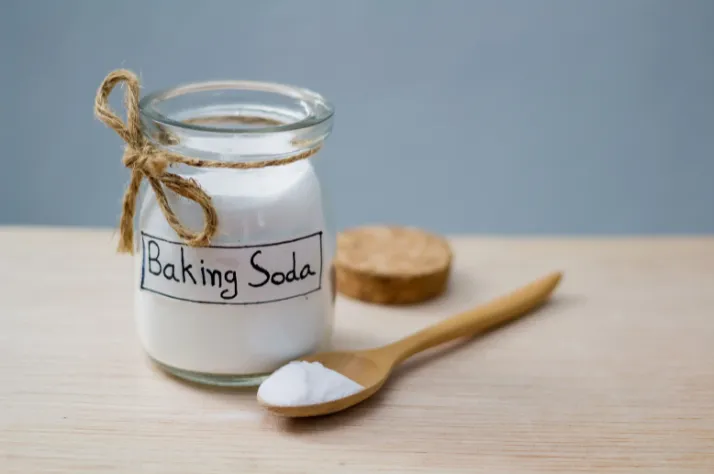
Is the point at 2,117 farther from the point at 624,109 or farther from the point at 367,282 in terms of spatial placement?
the point at 624,109

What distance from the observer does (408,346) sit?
2.19 feet

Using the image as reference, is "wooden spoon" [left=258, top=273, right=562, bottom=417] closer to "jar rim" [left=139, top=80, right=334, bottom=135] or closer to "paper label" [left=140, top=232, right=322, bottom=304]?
"paper label" [left=140, top=232, right=322, bottom=304]

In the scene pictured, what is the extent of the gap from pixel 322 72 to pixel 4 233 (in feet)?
1.85

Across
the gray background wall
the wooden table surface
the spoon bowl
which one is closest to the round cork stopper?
the wooden table surface

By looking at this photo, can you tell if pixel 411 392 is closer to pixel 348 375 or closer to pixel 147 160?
pixel 348 375

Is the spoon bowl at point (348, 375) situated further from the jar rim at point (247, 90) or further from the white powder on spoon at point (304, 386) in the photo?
the jar rim at point (247, 90)

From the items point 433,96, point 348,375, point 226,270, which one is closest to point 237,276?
point 226,270

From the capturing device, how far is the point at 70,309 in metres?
0.74

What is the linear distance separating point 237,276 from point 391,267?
26cm

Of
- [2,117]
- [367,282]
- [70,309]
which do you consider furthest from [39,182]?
[367,282]

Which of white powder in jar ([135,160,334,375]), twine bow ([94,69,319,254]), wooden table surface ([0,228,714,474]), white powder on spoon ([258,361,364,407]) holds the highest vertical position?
twine bow ([94,69,319,254])

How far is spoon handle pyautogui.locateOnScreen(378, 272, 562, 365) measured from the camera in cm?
67

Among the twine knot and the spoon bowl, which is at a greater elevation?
the twine knot

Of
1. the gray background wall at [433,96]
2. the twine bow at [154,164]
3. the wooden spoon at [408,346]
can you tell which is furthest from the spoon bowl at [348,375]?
the gray background wall at [433,96]
